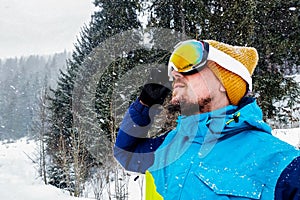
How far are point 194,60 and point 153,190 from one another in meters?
0.54

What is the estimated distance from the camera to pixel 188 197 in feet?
3.88

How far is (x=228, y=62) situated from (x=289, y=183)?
519mm

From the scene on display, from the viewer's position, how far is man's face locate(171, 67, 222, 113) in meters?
1.31

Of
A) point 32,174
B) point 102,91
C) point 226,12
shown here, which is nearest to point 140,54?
point 102,91

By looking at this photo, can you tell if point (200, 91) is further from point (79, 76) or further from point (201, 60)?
point (79, 76)

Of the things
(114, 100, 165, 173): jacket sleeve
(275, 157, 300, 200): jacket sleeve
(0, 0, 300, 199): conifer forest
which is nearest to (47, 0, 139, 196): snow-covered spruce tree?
(0, 0, 300, 199): conifer forest

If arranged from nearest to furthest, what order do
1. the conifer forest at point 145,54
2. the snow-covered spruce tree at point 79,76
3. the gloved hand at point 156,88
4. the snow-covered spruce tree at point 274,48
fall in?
the gloved hand at point 156,88
the conifer forest at point 145,54
the snow-covered spruce tree at point 274,48
the snow-covered spruce tree at point 79,76

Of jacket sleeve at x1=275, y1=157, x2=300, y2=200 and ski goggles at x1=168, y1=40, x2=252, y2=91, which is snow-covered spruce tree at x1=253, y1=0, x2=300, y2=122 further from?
jacket sleeve at x1=275, y1=157, x2=300, y2=200

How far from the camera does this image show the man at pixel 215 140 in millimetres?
1059

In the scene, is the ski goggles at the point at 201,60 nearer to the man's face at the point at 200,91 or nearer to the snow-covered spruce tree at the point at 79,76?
the man's face at the point at 200,91

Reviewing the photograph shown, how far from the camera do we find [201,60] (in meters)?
1.34

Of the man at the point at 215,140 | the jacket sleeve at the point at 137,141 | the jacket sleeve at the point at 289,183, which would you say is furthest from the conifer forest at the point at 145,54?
the jacket sleeve at the point at 289,183

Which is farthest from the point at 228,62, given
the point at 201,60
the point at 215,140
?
the point at 215,140

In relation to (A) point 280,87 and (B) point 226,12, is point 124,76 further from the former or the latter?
(A) point 280,87
